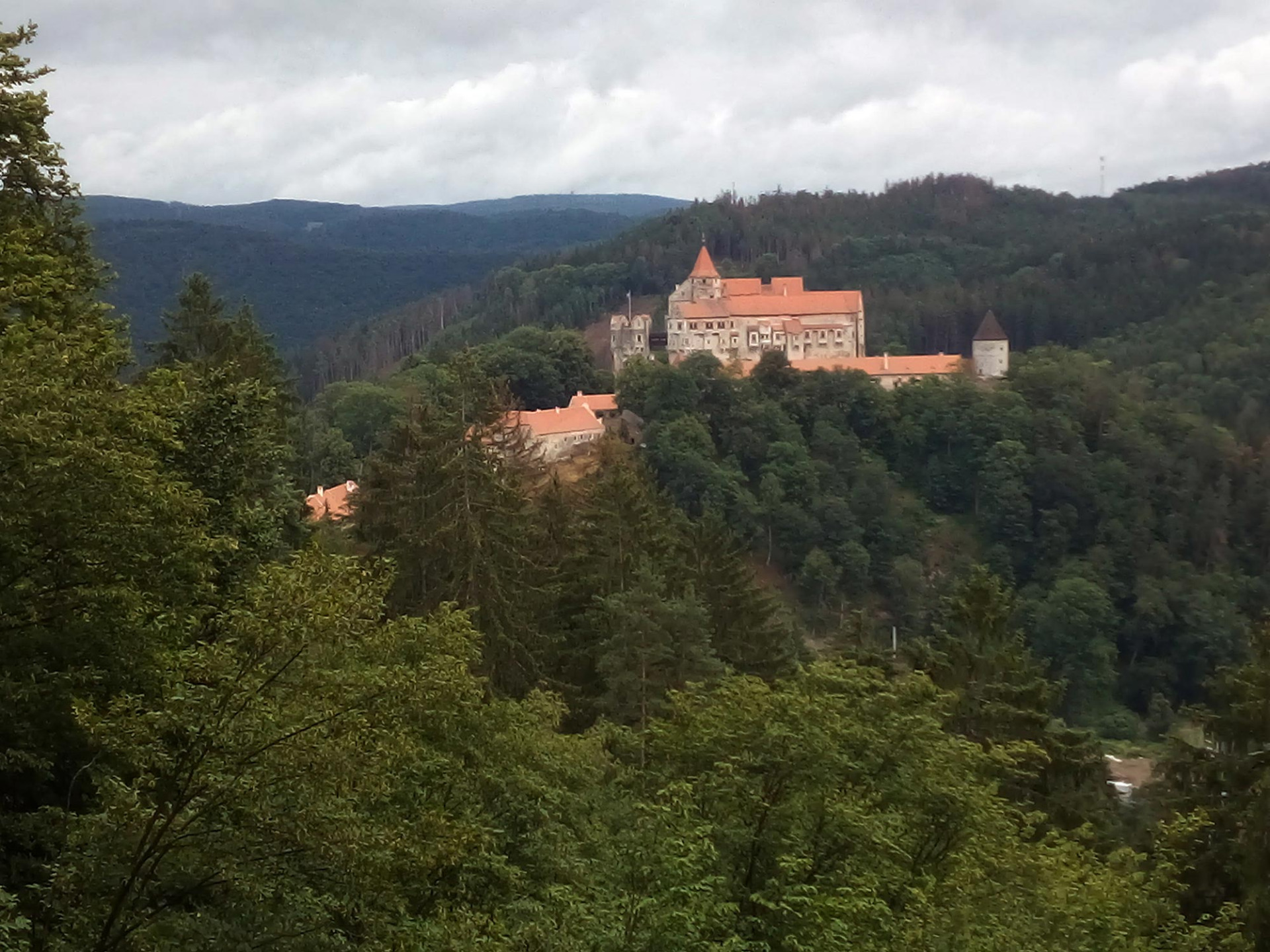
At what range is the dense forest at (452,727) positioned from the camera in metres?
7.74

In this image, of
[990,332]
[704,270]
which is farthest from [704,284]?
[990,332]

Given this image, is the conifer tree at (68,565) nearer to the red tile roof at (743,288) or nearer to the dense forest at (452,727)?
the dense forest at (452,727)

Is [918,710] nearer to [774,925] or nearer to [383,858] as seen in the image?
[774,925]

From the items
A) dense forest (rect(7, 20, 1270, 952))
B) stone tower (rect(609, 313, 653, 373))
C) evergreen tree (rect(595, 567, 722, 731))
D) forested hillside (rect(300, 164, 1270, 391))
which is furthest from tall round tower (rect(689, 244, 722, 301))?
evergreen tree (rect(595, 567, 722, 731))

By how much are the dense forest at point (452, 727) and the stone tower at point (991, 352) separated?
63.3m

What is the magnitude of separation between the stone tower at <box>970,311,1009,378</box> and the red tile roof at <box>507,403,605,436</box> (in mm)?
34146

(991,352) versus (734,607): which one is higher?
(991,352)

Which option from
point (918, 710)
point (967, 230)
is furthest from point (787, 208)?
point (918, 710)

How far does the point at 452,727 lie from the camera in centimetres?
1144

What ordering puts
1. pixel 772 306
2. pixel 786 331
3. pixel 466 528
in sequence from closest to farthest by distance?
1. pixel 466 528
2. pixel 786 331
3. pixel 772 306

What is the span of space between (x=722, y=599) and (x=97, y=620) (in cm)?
2397

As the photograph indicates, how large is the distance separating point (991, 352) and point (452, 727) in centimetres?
8534

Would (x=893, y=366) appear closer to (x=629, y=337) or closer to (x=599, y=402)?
(x=629, y=337)

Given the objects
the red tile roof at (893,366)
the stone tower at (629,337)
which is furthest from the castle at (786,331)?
the stone tower at (629,337)
